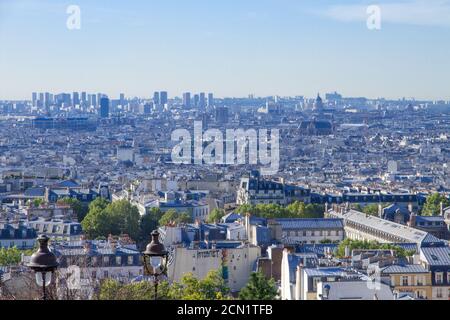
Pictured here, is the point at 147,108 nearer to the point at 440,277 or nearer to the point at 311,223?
the point at 311,223

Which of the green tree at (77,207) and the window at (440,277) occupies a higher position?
the window at (440,277)

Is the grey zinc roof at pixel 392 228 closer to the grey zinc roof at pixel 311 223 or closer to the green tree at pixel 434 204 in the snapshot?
the grey zinc roof at pixel 311 223

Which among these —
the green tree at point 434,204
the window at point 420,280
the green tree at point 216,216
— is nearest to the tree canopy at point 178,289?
the window at point 420,280

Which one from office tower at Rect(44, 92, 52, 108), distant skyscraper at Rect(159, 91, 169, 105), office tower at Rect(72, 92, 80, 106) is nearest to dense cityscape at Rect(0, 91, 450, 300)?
distant skyscraper at Rect(159, 91, 169, 105)

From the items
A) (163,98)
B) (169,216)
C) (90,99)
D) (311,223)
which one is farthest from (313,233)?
(90,99)

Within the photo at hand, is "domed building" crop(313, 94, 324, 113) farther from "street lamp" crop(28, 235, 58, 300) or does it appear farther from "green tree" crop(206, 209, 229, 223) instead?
"street lamp" crop(28, 235, 58, 300)

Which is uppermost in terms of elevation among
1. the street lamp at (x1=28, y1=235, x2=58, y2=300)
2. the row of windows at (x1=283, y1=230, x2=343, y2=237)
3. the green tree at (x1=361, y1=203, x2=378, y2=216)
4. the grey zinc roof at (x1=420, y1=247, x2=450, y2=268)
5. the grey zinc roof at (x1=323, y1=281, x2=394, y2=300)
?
the street lamp at (x1=28, y1=235, x2=58, y2=300)
